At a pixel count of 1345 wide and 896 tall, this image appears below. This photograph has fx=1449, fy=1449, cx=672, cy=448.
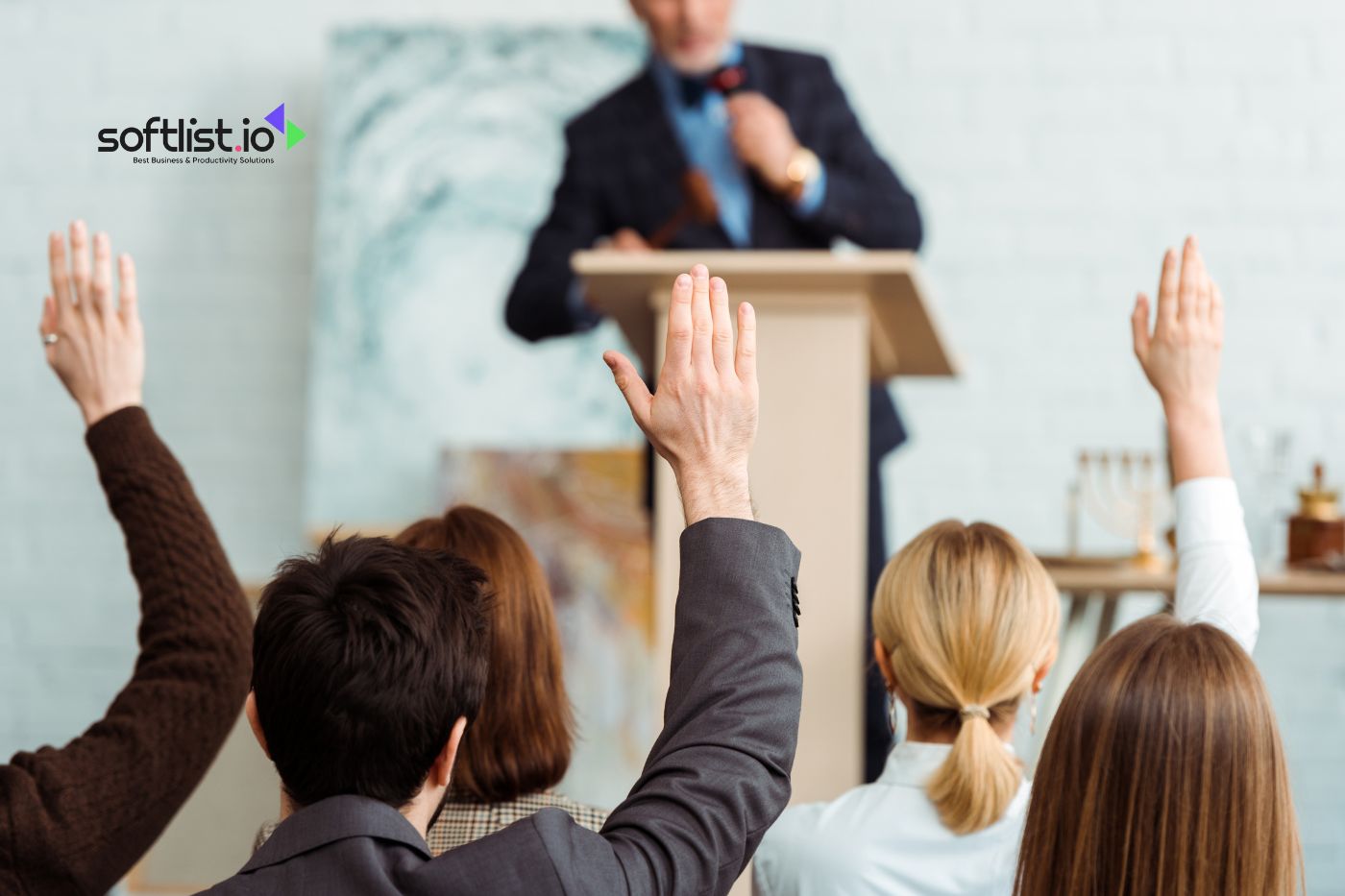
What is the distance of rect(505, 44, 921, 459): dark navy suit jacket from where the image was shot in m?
2.74

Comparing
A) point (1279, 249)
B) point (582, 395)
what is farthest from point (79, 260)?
point (1279, 249)

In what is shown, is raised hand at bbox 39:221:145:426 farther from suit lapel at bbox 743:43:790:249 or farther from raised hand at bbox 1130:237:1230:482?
suit lapel at bbox 743:43:790:249

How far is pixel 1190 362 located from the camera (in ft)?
4.21

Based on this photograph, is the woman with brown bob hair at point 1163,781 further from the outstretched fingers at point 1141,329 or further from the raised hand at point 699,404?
the outstretched fingers at point 1141,329

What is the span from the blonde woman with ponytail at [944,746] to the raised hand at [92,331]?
26.4 inches

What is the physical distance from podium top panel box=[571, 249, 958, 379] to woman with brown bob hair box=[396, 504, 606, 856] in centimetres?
47

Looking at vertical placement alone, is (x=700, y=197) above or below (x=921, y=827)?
above

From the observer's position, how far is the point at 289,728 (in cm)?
79

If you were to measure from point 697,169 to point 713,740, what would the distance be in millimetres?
2267

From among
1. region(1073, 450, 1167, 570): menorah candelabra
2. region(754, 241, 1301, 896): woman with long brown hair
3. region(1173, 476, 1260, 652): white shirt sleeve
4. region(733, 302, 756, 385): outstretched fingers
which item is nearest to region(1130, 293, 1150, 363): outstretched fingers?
region(754, 241, 1301, 896): woman with long brown hair

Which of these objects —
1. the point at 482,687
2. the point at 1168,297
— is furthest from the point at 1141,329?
the point at 482,687

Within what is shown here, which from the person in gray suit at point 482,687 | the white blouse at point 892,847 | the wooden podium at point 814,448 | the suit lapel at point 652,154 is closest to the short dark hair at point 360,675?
the person in gray suit at point 482,687

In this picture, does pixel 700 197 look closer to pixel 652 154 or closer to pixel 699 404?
pixel 652 154

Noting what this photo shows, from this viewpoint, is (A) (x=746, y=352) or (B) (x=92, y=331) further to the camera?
(B) (x=92, y=331)
